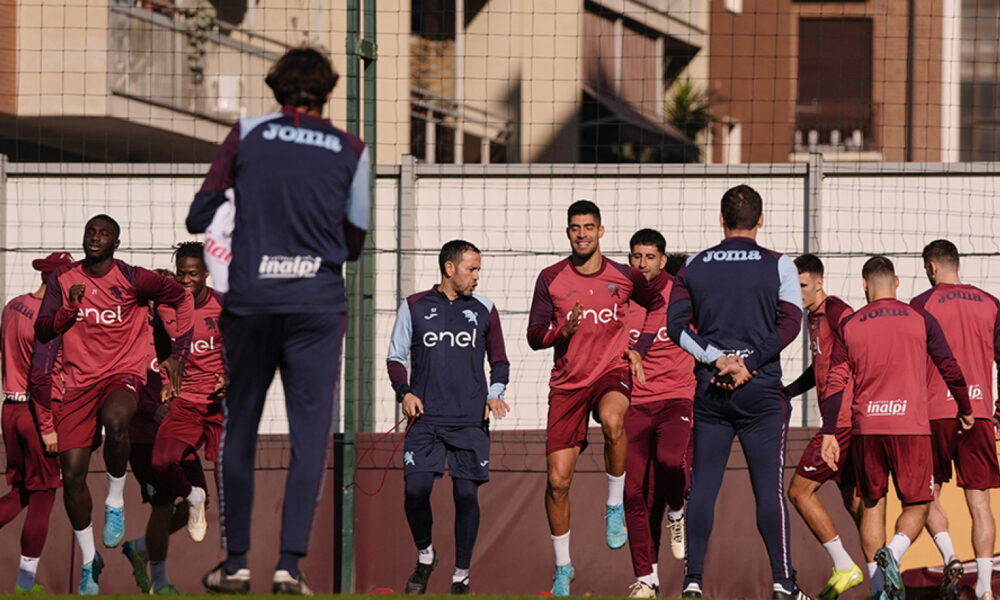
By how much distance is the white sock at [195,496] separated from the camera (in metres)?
10.1

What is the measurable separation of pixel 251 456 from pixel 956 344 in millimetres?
5629

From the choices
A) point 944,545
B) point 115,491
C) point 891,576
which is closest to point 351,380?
point 115,491

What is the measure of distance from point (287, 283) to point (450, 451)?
4.00 m

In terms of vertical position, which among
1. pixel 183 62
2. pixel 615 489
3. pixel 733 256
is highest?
pixel 183 62

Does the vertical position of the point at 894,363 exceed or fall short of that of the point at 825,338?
it falls short

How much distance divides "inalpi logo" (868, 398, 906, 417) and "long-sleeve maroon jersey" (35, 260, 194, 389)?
15.2ft

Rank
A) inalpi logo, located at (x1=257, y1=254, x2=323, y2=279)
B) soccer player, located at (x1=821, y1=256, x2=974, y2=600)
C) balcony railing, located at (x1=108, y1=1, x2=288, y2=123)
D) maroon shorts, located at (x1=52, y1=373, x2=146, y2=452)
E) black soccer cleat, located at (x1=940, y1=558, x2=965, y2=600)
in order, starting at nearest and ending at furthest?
inalpi logo, located at (x1=257, y1=254, x2=323, y2=279)
soccer player, located at (x1=821, y1=256, x2=974, y2=600)
black soccer cleat, located at (x1=940, y1=558, x2=965, y2=600)
maroon shorts, located at (x1=52, y1=373, x2=146, y2=452)
balcony railing, located at (x1=108, y1=1, x2=288, y2=123)

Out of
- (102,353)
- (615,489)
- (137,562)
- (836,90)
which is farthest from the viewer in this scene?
(836,90)

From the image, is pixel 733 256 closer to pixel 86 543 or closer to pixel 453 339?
pixel 453 339

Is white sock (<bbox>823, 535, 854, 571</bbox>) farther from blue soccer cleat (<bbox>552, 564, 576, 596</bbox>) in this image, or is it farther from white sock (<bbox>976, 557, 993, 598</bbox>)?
blue soccer cleat (<bbox>552, 564, 576, 596</bbox>)

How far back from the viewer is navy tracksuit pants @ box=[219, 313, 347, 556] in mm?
5320

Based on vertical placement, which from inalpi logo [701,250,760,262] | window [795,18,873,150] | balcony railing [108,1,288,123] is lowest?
inalpi logo [701,250,760,262]

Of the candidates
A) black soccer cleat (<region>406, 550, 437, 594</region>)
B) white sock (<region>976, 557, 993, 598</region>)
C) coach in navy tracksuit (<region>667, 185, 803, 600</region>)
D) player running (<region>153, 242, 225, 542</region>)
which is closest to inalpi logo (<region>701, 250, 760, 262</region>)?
coach in navy tracksuit (<region>667, 185, 803, 600</region>)

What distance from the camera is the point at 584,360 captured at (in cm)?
871
